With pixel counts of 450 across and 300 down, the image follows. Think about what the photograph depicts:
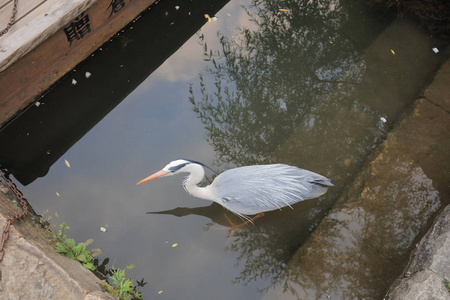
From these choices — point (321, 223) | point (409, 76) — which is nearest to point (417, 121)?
point (409, 76)

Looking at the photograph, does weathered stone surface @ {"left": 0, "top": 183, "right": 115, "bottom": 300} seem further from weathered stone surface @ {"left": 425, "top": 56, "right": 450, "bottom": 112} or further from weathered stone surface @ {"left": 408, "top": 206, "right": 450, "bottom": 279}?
weathered stone surface @ {"left": 425, "top": 56, "right": 450, "bottom": 112}

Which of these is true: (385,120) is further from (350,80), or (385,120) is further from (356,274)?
(356,274)

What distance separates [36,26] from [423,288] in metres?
3.80

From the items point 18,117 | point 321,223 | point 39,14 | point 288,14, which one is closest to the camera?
point 321,223

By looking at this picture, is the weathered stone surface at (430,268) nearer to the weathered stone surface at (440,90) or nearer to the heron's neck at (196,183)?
the weathered stone surface at (440,90)

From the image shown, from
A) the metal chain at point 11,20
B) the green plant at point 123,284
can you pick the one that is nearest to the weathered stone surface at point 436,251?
the green plant at point 123,284

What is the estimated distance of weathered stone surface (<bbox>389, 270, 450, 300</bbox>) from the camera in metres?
Answer: 2.80

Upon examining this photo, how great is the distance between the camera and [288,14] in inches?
206

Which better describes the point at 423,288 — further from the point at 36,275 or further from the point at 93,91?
the point at 93,91

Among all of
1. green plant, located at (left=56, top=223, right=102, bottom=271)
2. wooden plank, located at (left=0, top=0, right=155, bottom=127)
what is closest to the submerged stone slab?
green plant, located at (left=56, top=223, right=102, bottom=271)

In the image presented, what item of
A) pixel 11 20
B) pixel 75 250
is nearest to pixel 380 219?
→ pixel 75 250

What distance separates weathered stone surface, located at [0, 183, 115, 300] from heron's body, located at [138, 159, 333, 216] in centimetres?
99

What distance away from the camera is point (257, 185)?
138 inches

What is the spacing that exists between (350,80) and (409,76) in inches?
25.3
